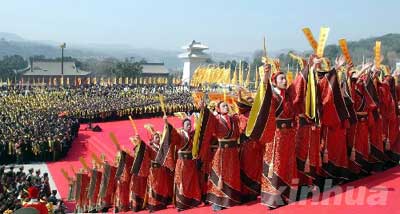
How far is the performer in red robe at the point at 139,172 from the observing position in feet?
24.0

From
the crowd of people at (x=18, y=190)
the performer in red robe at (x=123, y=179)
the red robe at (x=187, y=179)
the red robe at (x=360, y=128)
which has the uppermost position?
the red robe at (x=360, y=128)

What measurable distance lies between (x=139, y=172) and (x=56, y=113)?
647 inches

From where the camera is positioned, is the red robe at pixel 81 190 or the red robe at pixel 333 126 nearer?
the red robe at pixel 333 126

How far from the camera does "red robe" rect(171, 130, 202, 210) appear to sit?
6.25 metres

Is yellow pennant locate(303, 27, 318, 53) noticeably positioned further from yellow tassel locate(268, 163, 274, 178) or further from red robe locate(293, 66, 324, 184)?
yellow tassel locate(268, 163, 274, 178)

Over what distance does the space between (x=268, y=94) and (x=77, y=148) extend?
13674 mm

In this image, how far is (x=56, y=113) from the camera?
22.7 metres

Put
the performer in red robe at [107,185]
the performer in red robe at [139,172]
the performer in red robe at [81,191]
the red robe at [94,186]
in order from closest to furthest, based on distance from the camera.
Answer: the performer in red robe at [139,172]
the performer in red robe at [107,185]
the red robe at [94,186]
the performer in red robe at [81,191]

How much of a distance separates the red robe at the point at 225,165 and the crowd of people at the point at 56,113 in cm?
1049

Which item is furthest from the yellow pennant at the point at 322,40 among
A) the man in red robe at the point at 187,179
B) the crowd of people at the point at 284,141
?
the man in red robe at the point at 187,179

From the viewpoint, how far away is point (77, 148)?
1759 centimetres

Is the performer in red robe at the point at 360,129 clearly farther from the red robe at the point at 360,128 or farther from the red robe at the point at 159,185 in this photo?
the red robe at the point at 159,185

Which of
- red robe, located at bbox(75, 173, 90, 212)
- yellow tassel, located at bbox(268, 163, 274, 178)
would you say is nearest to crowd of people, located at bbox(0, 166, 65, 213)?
red robe, located at bbox(75, 173, 90, 212)

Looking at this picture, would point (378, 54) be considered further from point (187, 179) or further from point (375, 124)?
point (187, 179)
